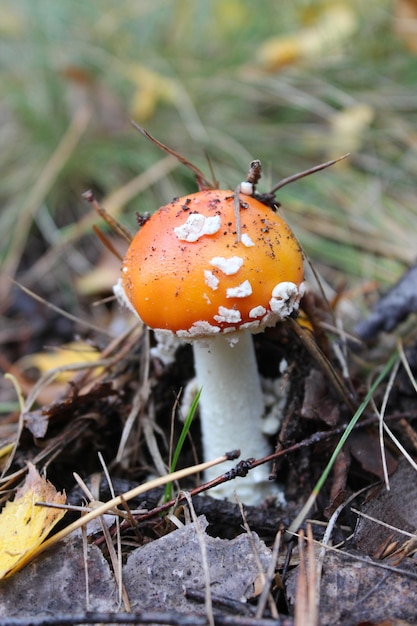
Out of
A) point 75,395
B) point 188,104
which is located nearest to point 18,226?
point 188,104

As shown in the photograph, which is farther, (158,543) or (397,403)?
(397,403)

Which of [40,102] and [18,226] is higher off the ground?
[40,102]

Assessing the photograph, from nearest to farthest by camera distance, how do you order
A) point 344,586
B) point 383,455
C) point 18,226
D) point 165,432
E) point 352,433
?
point 344,586 → point 383,455 → point 352,433 → point 165,432 → point 18,226

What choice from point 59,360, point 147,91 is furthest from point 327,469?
point 147,91

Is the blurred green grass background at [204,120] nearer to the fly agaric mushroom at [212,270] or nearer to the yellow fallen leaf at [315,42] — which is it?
the yellow fallen leaf at [315,42]

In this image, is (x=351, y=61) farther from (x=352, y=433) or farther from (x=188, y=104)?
(x=352, y=433)

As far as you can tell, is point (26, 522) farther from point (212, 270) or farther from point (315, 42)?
point (315, 42)

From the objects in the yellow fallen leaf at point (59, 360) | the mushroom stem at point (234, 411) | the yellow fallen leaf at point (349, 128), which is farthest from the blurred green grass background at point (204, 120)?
the mushroom stem at point (234, 411)

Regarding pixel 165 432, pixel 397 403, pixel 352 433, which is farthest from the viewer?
pixel 165 432
